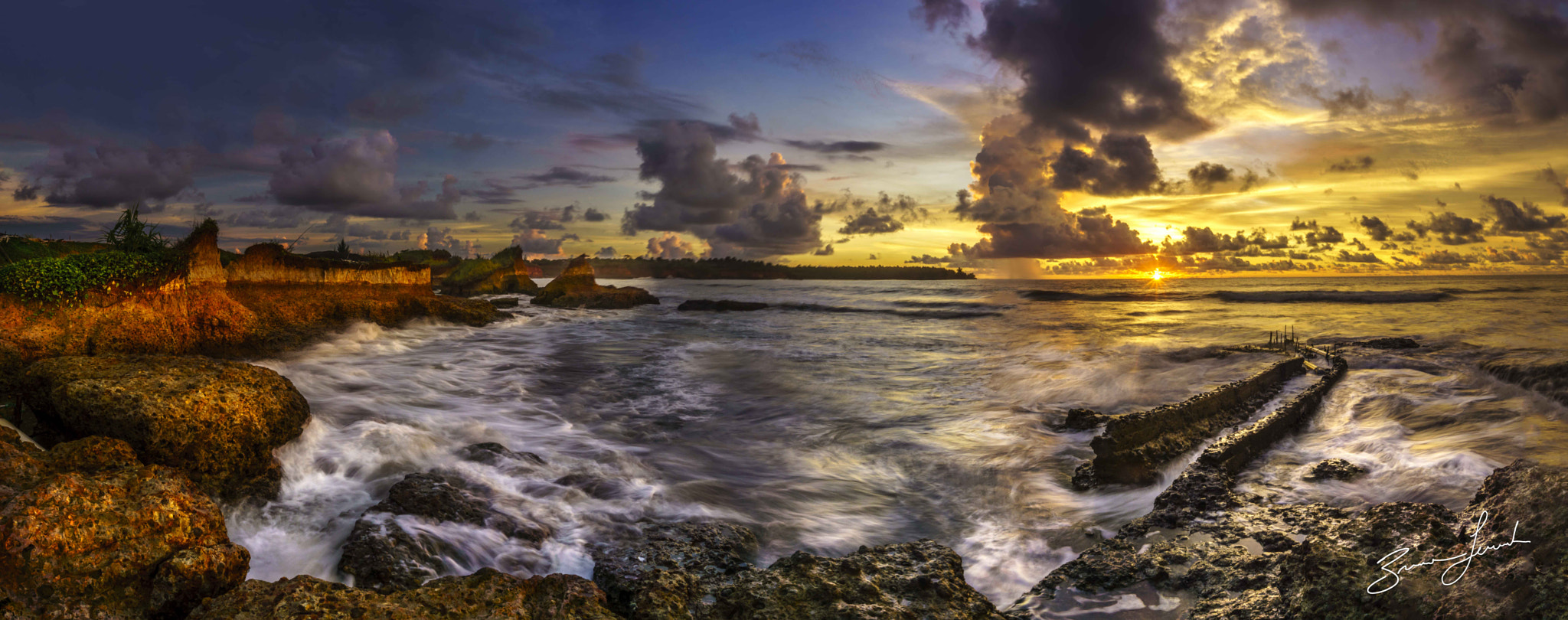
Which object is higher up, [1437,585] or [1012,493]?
[1437,585]

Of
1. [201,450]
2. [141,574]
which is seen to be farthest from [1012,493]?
[201,450]

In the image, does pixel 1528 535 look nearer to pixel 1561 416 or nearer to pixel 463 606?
pixel 463 606

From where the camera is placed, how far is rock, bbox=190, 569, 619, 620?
2463 mm

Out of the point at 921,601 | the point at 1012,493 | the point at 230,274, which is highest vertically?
the point at 230,274

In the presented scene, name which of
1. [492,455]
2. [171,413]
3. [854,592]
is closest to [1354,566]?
[854,592]

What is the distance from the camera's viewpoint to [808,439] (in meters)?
8.58

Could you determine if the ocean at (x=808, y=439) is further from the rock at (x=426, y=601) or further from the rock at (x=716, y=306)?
the rock at (x=716, y=306)

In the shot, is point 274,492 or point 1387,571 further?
point 274,492

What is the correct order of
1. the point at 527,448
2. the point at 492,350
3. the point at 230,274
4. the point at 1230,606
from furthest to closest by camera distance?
the point at 492,350 < the point at 230,274 < the point at 527,448 < the point at 1230,606

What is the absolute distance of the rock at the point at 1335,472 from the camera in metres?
5.70

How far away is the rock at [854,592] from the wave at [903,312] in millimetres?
30946

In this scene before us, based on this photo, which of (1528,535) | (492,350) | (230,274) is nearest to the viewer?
(1528,535)

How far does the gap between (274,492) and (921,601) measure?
4.92 meters

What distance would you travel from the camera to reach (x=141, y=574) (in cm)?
265
